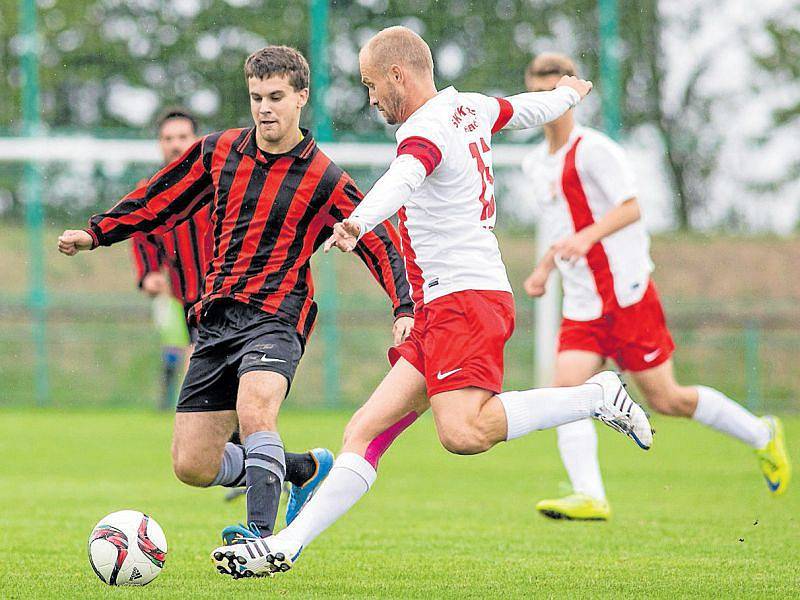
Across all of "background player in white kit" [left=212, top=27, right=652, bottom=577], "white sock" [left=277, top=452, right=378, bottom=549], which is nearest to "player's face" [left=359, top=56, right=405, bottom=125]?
"background player in white kit" [left=212, top=27, right=652, bottom=577]

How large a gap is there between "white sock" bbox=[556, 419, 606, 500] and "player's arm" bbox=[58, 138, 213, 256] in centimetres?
232

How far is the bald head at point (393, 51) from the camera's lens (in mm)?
4598

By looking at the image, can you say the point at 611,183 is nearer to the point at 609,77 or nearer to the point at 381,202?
the point at 381,202

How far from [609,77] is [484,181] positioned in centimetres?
1209

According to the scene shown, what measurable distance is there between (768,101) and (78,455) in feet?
53.7

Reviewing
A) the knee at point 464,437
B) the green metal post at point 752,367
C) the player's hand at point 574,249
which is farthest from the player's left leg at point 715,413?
the green metal post at point 752,367

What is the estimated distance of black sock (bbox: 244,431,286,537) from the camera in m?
4.62

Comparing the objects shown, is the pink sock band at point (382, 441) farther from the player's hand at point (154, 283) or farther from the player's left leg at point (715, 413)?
the player's hand at point (154, 283)

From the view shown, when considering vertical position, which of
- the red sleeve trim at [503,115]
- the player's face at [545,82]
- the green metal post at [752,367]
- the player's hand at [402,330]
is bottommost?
the green metal post at [752,367]

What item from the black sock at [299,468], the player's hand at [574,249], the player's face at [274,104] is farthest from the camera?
the player's hand at [574,249]

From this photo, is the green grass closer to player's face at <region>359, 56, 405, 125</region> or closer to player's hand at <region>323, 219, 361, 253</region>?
player's hand at <region>323, 219, 361, 253</region>

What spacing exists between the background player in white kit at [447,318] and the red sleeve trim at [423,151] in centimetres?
2

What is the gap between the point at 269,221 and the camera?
5.07 metres

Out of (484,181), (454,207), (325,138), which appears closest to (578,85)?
(484,181)
